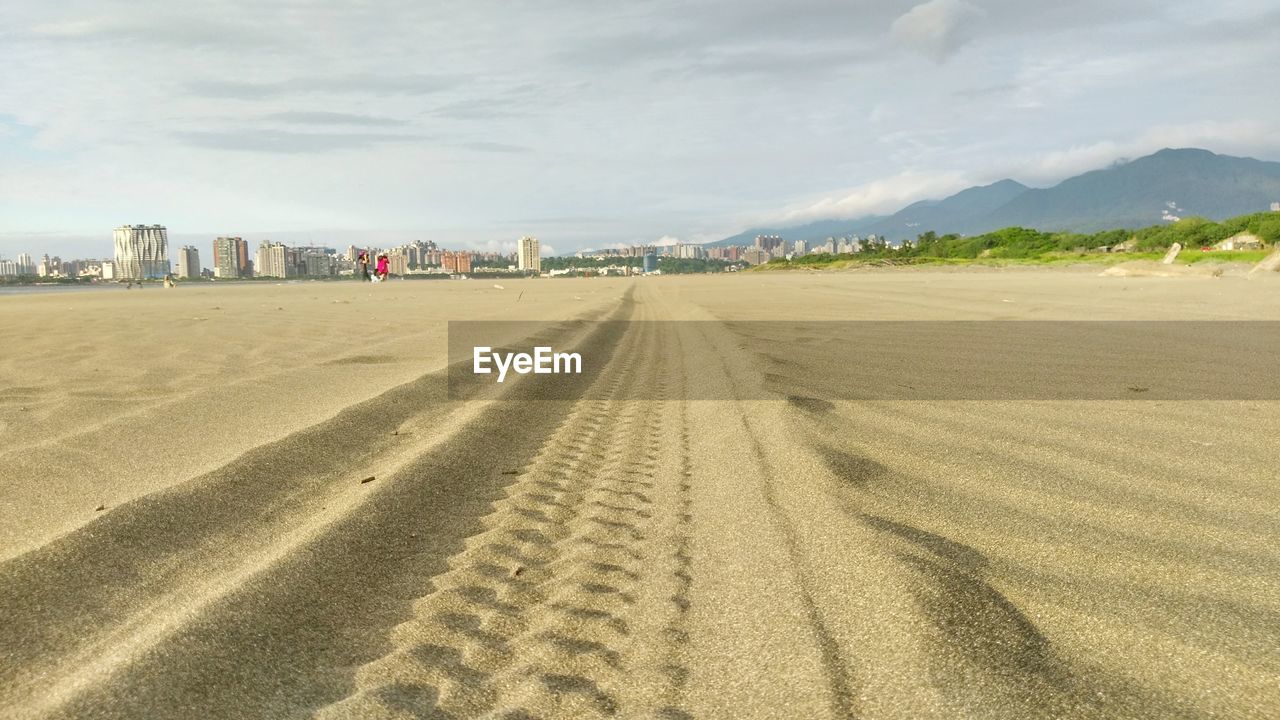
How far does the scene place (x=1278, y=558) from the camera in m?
2.86

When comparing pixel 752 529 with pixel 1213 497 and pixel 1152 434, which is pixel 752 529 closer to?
pixel 1213 497

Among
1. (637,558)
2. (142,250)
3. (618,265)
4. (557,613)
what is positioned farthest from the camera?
(618,265)

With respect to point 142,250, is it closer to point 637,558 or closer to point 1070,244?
point 1070,244

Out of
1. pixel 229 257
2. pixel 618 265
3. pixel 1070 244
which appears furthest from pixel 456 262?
pixel 1070 244

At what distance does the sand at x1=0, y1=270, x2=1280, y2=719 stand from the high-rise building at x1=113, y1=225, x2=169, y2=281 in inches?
4431

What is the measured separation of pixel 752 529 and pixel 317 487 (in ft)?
6.57

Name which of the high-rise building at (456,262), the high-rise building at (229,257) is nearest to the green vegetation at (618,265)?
the high-rise building at (456,262)

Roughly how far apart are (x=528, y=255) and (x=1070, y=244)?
104 m

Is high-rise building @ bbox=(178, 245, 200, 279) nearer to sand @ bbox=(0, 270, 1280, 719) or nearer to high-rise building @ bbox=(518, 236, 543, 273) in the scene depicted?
high-rise building @ bbox=(518, 236, 543, 273)
